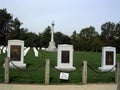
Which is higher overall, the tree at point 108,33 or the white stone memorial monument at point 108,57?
the tree at point 108,33

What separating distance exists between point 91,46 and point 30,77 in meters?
79.6

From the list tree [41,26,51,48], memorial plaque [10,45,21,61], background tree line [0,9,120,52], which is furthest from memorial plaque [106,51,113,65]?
tree [41,26,51,48]

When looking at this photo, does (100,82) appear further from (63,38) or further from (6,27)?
(63,38)

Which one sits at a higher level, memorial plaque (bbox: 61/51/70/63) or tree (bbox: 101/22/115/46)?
tree (bbox: 101/22/115/46)

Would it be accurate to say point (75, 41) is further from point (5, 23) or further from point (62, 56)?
point (62, 56)

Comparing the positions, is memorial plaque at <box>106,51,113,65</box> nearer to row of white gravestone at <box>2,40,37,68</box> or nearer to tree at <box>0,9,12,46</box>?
row of white gravestone at <box>2,40,37,68</box>

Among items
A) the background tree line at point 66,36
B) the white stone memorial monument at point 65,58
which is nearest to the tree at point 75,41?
the background tree line at point 66,36

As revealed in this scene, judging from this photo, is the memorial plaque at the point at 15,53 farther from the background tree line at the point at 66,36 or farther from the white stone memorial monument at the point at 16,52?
the background tree line at the point at 66,36

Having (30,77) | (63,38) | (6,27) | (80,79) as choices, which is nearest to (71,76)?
(80,79)

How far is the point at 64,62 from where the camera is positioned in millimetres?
21547

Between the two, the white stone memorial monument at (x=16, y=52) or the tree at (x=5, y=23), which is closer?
the white stone memorial monument at (x=16, y=52)

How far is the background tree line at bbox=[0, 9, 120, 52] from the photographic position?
292 feet

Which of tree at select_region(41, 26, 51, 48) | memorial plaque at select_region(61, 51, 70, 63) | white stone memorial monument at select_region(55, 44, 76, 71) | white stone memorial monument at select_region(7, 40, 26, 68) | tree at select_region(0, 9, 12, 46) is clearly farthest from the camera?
tree at select_region(41, 26, 51, 48)

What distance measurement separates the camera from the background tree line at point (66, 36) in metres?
89.1
